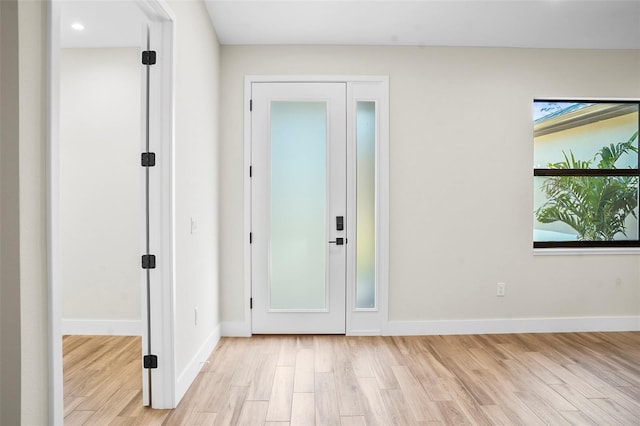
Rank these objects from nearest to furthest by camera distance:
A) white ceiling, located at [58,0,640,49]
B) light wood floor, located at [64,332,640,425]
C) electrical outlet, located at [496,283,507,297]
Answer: light wood floor, located at [64,332,640,425], white ceiling, located at [58,0,640,49], electrical outlet, located at [496,283,507,297]

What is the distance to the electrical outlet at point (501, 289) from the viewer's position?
12.8 ft

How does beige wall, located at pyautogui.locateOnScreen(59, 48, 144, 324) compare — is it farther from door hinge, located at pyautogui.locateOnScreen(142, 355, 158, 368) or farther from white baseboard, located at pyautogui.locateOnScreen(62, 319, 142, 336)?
door hinge, located at pyautogui.locateOnScreen(142, 355, 158, 368)

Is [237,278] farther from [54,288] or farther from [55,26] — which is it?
[55,26]

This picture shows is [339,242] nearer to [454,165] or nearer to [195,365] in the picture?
[454,165]

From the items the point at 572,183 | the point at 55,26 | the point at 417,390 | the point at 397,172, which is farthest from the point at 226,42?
Result: the point at 572,183

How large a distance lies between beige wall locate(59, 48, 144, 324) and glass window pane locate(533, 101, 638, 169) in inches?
151

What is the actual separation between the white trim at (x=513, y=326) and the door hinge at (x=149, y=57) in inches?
Answer: 110

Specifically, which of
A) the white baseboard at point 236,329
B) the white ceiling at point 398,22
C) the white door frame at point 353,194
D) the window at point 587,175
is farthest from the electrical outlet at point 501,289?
the white baseboard at point 236,329

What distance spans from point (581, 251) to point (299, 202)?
8.67 feet

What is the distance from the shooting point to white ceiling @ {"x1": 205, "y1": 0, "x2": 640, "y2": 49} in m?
3.29

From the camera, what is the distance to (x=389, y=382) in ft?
9.30

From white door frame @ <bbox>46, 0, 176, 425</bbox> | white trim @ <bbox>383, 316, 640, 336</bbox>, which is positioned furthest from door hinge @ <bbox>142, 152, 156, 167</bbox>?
white trim @ <bbox>383, 316, 640, 336</bbox>

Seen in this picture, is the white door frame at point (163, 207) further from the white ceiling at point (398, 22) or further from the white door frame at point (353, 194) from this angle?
the white door frame at point (353, 194)

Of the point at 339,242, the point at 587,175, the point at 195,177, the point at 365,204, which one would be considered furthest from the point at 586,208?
the point at 195,177
